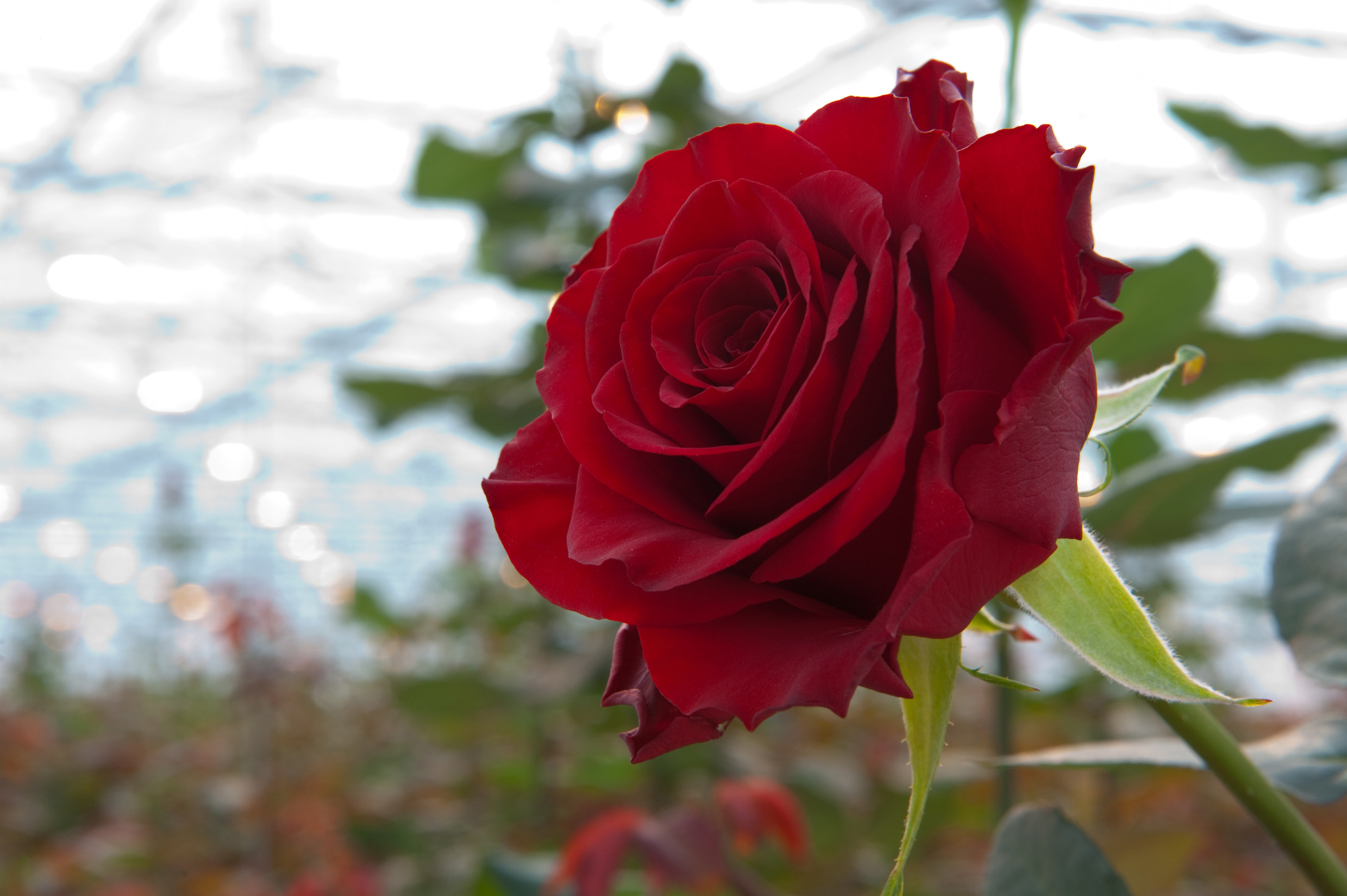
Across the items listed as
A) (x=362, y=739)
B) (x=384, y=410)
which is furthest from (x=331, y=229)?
(x=384, y=410)

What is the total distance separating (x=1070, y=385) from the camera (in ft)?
0.67

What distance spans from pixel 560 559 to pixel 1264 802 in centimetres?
21

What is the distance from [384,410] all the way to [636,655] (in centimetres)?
118

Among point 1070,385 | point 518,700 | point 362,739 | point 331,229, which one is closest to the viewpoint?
point 1070,385

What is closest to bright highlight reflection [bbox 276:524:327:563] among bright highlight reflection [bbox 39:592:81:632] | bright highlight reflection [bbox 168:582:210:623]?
bright highlight reflection [bbox 39:592:81:632]

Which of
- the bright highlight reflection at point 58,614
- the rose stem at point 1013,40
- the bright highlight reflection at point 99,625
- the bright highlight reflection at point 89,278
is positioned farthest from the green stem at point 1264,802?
the bright highlight reflection at point 99,625

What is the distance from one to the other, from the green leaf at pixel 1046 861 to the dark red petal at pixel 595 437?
0.19 meters

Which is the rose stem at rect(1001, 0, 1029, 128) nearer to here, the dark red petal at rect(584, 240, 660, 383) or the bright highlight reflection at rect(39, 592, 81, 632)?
the dark red petal at rect(584, 240, 660, 383)

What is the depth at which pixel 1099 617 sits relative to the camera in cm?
22

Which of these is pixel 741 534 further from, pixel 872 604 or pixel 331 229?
pixel 331 229

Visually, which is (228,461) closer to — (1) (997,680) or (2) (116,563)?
(2) (116,563)

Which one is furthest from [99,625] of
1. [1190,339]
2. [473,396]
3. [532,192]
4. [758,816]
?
[1190,339]

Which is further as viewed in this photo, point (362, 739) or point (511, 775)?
point (362, 739)

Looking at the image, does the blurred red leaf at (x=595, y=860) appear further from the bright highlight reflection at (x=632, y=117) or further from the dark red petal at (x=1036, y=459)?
the bright highlight reflection at (x=632, y=117)
